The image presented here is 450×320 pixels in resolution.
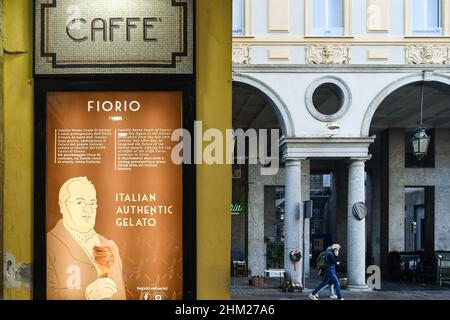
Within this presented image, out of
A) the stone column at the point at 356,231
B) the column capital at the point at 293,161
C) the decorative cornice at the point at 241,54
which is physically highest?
the decorative cornice at the point at 241,54

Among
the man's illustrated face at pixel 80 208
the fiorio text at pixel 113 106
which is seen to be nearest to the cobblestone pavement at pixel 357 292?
the man's illustrated face at pixel 80 208

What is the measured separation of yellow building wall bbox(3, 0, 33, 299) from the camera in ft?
14.4

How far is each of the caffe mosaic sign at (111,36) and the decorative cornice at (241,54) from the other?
12838mm

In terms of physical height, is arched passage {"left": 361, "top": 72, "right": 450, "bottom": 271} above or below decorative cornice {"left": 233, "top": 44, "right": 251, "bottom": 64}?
below

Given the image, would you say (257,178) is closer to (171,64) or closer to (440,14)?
(440,14)

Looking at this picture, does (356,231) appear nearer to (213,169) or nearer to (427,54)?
(427,54)

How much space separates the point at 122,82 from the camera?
4430mm

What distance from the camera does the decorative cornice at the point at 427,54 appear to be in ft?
56.1

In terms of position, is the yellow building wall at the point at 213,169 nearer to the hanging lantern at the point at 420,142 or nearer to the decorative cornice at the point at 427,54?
the hanging lantern at the point at 420,142

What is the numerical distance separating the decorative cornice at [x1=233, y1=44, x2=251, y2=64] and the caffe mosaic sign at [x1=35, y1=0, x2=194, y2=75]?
42.1 feet

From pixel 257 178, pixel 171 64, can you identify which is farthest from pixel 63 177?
pixel 257 178

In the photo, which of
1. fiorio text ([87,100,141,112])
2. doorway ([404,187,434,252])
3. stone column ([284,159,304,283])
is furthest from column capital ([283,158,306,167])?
fiorio text ([87,100,141,112])

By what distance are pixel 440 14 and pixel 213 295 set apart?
15.4 metres

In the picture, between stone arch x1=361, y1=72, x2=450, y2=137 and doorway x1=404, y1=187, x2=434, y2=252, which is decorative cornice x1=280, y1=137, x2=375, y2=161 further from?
doorway x1=404, y1=187, x2=434, y2=252
